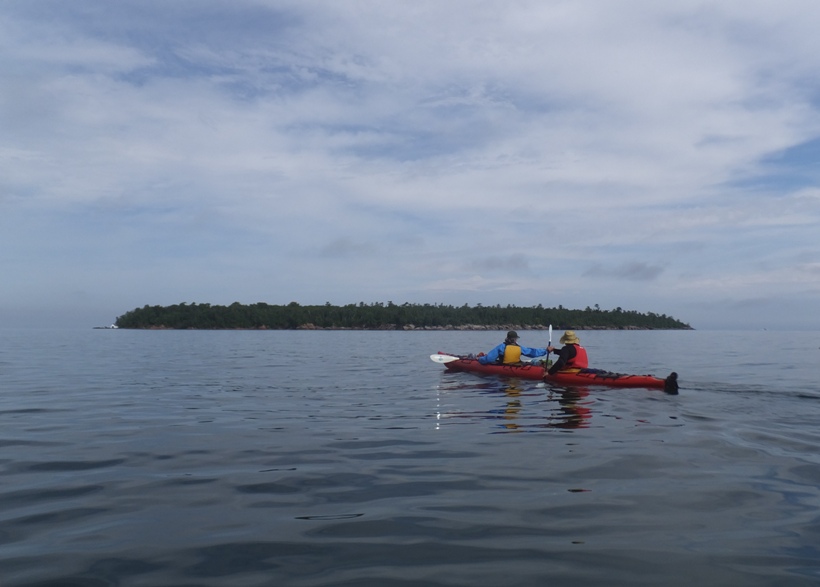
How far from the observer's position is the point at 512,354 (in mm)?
19297

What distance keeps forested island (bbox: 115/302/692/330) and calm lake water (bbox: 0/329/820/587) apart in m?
116

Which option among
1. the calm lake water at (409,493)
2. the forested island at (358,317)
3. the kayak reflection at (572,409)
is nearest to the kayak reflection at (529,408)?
the kayak reflection at (572,409)

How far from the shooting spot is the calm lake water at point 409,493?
15.1ft

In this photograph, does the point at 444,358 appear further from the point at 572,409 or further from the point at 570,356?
the point at 572,409

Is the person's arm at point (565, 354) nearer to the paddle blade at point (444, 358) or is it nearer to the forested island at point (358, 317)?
the paddle blade at point (444, 358)

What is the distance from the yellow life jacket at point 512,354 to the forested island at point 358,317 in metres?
107

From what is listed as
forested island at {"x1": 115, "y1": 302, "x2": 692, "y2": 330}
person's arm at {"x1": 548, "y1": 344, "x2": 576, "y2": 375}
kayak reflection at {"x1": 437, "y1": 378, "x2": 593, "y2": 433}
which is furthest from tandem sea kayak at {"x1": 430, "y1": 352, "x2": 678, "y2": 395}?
forested island at {"x1": 115, "y1": 302, "x2": 692, "y2": 330}

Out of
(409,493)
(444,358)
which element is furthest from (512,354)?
(409,493)

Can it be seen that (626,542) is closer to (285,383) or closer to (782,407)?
(782,407)

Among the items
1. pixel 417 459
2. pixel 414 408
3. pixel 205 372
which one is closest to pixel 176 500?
pixel 417 459

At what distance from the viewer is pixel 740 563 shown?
15.2 ft

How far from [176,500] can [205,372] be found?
16.2 metres

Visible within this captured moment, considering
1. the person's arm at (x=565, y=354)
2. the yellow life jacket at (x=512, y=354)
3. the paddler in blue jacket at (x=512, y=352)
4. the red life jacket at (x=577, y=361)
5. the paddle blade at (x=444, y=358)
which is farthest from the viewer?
the paddle blade at (x=444, y=358)

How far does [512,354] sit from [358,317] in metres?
115
